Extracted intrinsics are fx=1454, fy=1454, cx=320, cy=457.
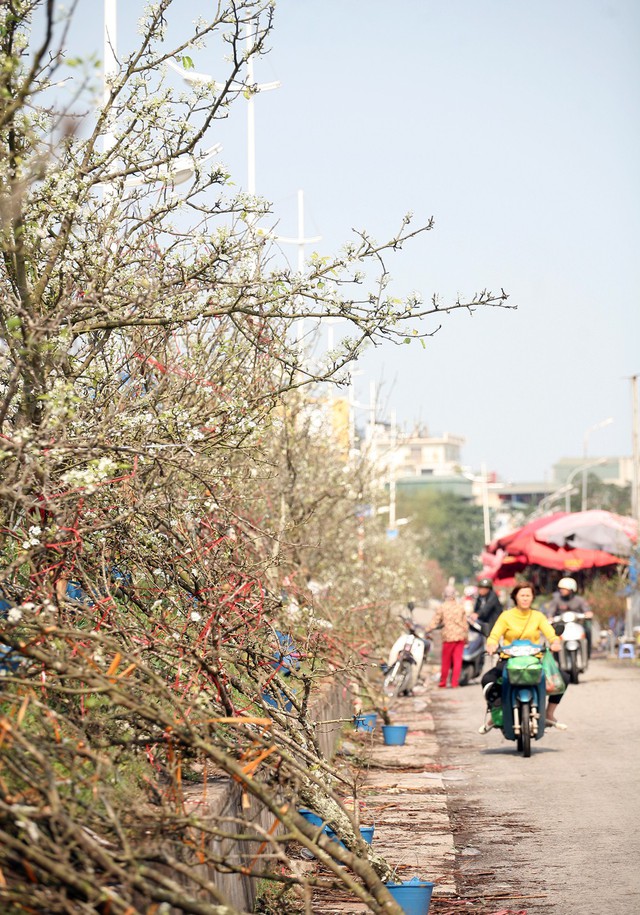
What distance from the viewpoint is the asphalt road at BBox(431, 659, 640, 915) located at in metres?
7.94

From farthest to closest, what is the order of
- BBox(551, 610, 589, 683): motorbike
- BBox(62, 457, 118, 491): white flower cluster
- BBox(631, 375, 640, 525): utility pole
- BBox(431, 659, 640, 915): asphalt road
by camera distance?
BBox(631, 375, 640, 525): utility pole → BBox(551, 610, 589, 683): motorbike → BBox(431, 659, 640, 915): asphalt road → BBox(62, 457, 118, 491): white flower cluster

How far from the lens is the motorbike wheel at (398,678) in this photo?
22.2m

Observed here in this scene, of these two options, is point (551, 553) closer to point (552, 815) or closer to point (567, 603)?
point (567, 603)

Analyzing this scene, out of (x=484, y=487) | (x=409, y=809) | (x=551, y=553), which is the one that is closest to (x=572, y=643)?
(x=551, y=553)

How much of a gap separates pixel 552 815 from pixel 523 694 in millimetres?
3936

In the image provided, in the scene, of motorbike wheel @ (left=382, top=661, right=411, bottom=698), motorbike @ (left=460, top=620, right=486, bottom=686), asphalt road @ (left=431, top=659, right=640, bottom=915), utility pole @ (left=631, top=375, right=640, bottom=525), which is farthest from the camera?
utility pole @ (left=631, top=375, right=640, bottom=525)

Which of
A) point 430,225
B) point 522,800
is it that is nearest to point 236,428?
point 430,225

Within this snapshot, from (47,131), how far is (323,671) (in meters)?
3.76

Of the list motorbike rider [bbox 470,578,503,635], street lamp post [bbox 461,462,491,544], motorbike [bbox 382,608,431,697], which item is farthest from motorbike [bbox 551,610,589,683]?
street lamp post [bbox 461,462,491,544]

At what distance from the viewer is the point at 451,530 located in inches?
5728

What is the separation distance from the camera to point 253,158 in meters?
25.3

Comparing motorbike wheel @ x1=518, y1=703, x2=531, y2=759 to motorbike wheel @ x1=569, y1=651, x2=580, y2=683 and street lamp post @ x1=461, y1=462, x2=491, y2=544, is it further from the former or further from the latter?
street lamp post @ x1=461, y1=462, x2=491, y2=544

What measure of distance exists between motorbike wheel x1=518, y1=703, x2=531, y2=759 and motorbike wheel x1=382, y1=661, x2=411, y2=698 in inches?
296

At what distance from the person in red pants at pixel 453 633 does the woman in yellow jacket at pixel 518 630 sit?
35.0 feet
